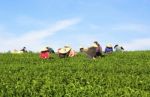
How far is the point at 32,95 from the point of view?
20.5m

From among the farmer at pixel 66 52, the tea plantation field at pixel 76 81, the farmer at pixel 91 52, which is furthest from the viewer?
the farmer at pixel 66 52

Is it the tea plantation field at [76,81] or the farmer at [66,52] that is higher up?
the farmer at [66,52]

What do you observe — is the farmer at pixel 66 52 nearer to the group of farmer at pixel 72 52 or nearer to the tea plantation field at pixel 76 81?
the group of farmer at pixel 72 52

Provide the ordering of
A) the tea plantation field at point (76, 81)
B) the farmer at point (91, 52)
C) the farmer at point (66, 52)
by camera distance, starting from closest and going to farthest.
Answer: the tea plantation field at point (76, 81), the farmer at point (91, 52), the farmer at point (66, 52)

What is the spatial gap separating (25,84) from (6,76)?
12.4 ft

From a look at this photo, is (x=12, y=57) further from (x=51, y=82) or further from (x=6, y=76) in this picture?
(x=51, y=82)

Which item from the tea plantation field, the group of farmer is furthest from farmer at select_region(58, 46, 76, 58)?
the tea plantation field

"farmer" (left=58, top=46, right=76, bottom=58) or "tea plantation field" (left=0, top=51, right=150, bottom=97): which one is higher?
"farmer" (left=58, top=46, right=76, bottom=58)

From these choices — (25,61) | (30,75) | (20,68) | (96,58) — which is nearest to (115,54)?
(96,58)

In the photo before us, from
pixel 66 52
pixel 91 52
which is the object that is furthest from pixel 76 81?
pixel 66 52

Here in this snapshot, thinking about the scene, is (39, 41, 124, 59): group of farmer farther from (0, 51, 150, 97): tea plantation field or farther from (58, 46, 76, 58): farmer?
(0, 51, 150, 97): tea plantation field

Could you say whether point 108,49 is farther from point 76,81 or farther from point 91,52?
point 76,81

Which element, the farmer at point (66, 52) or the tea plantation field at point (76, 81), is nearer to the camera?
the tea plantation field at point (76, 81)

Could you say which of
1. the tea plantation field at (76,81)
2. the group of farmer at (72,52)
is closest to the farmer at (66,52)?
the group of farmer at (72,52)
